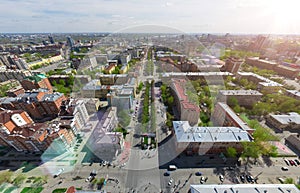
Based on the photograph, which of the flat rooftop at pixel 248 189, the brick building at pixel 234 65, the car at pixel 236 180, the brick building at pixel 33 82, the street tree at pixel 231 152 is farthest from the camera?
the brick building at pixel 234 65

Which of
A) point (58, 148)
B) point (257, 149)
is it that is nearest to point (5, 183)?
point (58, 148)

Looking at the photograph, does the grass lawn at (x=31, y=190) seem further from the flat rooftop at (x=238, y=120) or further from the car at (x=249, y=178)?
the flat rooftop at (x=238, y=120)

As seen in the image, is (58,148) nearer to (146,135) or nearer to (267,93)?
(146,135)

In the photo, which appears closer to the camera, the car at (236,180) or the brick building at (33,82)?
the car at (236,180)

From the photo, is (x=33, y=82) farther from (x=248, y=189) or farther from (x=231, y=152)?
(x=248, y=189)

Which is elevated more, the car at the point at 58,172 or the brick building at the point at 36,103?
the brick building at the point at 36,103

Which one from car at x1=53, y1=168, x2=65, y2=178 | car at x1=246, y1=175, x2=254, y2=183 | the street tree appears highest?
the street tree

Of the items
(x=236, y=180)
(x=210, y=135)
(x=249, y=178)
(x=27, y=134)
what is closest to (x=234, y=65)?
(x=210, y=135)

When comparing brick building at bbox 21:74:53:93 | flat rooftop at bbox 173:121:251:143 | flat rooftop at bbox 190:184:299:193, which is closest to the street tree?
flat rooftop at bbox 173:121:251:143

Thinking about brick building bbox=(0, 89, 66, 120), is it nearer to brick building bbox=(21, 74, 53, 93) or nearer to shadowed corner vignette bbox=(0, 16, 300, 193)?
shadowed corner vignette bbox=(0, 16, 300, 193)

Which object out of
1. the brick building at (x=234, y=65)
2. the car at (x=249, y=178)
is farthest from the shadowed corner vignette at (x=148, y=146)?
the brick building at (x=234, y=65)

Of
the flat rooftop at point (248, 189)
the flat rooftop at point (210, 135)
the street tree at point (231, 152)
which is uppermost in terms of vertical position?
the flat rooftop at point (210, 135)

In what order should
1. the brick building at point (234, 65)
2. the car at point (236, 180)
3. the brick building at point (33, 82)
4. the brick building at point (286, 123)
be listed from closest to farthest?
1. the car at point (236, 180)
2. the brick building at point (286, 123)
3. the brick building at point (33, 82)
4. the brick building at point (234, 65)
